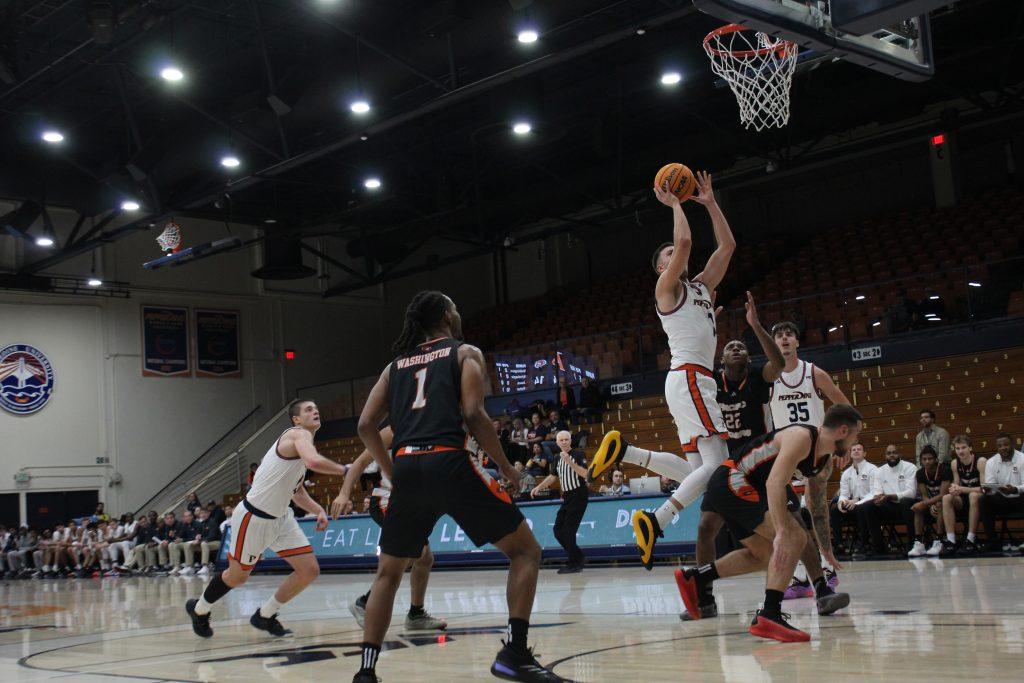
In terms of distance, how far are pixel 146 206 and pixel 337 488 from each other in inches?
323

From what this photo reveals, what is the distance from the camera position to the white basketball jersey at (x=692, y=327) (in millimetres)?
7012

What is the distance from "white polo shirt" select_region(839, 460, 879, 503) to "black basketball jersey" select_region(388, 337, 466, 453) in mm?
9876

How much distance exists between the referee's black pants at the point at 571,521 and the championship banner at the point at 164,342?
1872 centimetres

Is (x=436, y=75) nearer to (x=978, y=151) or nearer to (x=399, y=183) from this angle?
(x=399, y=183)

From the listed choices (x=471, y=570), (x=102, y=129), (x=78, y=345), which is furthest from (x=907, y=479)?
(x=78, y=345)

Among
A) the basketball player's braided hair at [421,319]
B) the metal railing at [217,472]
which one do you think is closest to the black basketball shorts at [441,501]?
the basketball player's braided hair at [421,319]

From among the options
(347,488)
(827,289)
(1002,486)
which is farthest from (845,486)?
Result: (827,289)

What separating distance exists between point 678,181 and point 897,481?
310 inches

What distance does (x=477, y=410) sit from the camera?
4.61 metres

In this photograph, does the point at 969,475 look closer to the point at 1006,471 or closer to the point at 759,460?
the point at 1006,471

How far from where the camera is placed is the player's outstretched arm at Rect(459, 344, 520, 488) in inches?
180

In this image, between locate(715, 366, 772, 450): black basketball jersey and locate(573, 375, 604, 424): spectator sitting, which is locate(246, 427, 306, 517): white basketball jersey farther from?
locate(573, 375, 604, 424): spectator sitting

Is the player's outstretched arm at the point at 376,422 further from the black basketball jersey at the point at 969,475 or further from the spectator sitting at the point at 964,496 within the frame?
the black basketball jersey at the point at 969,475

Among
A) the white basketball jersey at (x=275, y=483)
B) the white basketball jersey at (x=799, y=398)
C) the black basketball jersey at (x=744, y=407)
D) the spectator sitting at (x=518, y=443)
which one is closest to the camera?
the black basketball jersey at (x=744, y=407)
